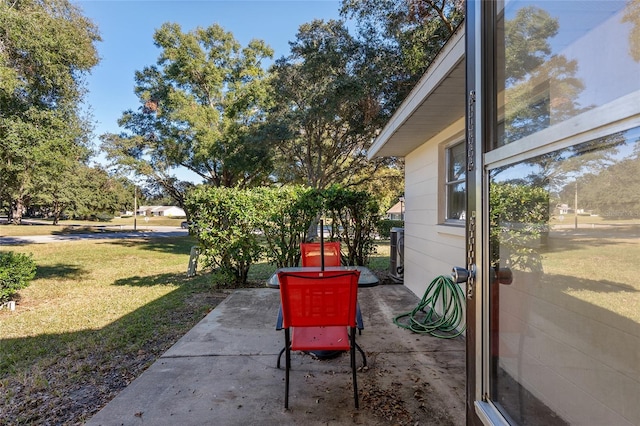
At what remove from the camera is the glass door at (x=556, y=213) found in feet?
3.14

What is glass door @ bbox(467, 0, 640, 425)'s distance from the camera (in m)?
0.96

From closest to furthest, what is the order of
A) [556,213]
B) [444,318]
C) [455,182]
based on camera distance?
[556,213]
[444,318]
[455,182]

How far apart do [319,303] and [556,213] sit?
5.18 ft

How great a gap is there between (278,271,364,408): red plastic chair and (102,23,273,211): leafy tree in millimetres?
12644

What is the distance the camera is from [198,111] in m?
15.4

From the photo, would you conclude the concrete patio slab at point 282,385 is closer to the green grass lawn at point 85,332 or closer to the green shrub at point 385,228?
the green grass lawn at point 85,332

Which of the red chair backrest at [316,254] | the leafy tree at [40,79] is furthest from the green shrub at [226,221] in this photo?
the leafy tree at [40,79]

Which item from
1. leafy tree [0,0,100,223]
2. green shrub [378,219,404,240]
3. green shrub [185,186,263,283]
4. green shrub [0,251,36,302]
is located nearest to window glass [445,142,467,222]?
green shrub [378,219,404,240]

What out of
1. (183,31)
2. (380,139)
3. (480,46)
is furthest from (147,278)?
(183,31)

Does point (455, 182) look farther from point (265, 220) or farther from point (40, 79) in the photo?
point (40, 79)

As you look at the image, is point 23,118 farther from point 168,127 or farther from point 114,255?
point 168,127

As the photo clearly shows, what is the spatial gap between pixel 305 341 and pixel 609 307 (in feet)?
6.20

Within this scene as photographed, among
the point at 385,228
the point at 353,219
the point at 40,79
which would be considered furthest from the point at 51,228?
the point at 353,219

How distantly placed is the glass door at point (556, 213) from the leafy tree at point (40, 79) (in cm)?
740
